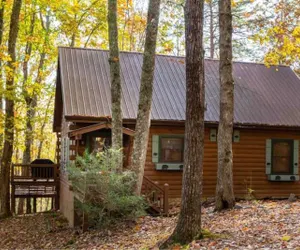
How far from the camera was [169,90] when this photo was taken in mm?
16188

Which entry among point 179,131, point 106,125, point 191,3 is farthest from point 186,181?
point 179,131

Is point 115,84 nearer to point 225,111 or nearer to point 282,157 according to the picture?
point 225,111

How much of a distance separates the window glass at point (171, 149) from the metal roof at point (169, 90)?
83 cm

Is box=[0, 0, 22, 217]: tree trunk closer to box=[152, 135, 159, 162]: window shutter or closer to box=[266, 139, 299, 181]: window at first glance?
box=[152, 135, 159, 162]: window shutter

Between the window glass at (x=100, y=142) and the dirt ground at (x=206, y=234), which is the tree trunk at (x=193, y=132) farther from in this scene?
the window glass at (x=100, y=142)

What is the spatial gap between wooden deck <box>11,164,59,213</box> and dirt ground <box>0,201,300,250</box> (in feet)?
8.02

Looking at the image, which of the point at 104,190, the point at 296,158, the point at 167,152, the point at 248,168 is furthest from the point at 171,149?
the point at 104,190

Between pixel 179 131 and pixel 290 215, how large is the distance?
6443 millimetres

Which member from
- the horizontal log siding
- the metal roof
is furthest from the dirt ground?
the metal roof

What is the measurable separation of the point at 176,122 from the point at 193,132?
731cm

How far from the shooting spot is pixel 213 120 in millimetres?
14938

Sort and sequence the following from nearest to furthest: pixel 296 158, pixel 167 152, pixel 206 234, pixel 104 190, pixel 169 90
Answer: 1. pixel 206 234
2. pixel 104 190
3. pixel 167 152
4. pixel 296 158
5. pixel 169 90

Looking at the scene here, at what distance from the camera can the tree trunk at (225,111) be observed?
34.4ft

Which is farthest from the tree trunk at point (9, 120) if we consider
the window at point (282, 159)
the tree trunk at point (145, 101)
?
the window at point (282, 159)
